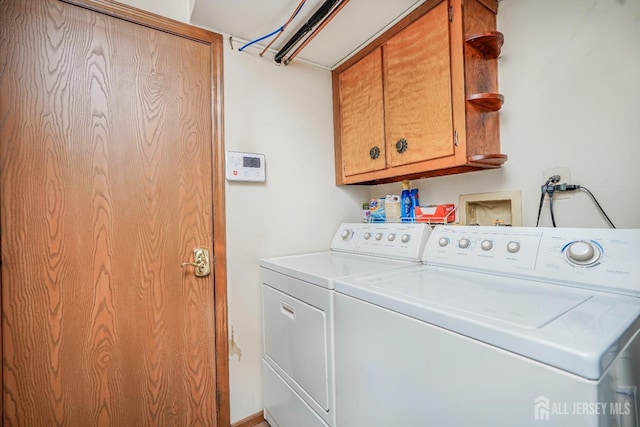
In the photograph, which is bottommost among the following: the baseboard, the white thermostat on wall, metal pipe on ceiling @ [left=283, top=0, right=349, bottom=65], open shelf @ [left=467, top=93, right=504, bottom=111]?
the baseboard

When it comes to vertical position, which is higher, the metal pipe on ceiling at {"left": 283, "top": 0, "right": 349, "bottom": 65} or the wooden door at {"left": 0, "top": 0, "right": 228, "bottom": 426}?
the metal pipe on ceiling at {"left": 283, "top": 0, "right": 349, "bottom": 65}

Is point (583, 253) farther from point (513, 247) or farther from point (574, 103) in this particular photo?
point (574, 103)

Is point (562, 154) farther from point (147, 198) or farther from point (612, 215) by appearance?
point (147, 198)

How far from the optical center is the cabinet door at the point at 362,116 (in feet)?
5.46

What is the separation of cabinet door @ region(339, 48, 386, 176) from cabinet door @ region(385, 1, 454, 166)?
71mm

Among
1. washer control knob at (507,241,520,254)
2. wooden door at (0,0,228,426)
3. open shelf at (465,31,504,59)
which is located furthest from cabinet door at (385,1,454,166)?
wooden door at (0,0,228,426)

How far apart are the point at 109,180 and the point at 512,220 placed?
1848mm

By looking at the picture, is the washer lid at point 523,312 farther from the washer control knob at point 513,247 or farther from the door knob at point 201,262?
the door knob at point 201,262

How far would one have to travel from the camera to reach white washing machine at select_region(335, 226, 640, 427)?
0.54 m

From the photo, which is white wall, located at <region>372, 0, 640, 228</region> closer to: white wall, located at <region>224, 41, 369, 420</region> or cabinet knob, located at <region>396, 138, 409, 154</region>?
cabinet knob, located at <region>396, 138, 409, 154</region>

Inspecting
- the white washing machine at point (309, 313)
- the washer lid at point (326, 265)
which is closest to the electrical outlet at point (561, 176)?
the white washing machine at point (309, 313)

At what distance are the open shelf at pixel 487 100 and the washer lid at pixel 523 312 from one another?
2.44 ft

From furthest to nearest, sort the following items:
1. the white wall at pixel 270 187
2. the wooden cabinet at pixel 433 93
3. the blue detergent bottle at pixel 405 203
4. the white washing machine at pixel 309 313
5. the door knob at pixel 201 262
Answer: the blue detergent bottle at pixel 405 203
the white wall at pixel 270 187
the door knob at pixel 201 262
the wooden cabinet at pixel 433 93
the white washing machine at pixel 309 313

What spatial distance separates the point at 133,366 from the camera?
4.39 feet
